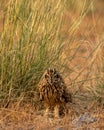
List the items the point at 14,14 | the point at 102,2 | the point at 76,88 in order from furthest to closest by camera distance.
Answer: the point at 102,2 < the point at 76,88 < the point at 14,14

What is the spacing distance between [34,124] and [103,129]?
52cm

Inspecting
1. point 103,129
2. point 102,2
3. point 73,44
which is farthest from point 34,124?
point 102,2

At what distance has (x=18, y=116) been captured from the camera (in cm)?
426

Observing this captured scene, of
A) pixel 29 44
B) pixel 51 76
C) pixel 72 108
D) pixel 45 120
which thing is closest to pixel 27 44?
pixel 29 44

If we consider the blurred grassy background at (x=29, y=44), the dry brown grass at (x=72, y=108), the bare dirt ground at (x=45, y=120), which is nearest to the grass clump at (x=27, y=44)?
the blurred grassy background at (x=29, y=44)

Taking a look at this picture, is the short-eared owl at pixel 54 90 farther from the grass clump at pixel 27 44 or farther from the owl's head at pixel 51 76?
the grass clump at pixel 27 44

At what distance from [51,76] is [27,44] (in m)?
0.47

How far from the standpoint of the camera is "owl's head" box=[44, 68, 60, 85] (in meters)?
4.27

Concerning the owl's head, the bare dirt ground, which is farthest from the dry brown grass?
the owl's head

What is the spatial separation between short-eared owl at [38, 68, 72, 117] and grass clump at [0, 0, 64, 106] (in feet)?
0.81

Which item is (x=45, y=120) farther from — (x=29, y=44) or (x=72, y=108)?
(x=29, y=44)

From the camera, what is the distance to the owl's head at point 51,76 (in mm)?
4266

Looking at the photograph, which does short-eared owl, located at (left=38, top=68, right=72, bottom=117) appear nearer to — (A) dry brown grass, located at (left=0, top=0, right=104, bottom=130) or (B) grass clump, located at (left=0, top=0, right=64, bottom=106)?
(A) dry brown grass, located at (left=0, top=0, right=104, bottom=130)

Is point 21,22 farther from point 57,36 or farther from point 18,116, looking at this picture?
point 18,116
